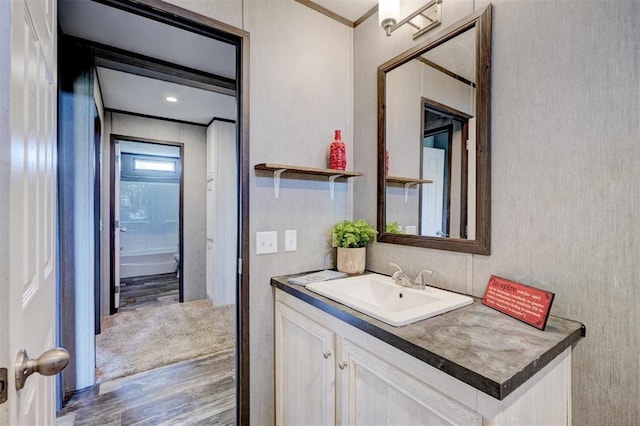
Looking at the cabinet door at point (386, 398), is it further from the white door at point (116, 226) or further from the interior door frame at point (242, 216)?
the white door at point (116, 226)

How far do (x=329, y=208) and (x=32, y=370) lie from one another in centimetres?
146

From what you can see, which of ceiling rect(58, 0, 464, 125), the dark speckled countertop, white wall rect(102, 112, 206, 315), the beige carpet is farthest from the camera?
white wall rect(102, 112, 206, 315)

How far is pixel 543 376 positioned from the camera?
0.88 m

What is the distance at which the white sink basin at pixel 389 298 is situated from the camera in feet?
3.45

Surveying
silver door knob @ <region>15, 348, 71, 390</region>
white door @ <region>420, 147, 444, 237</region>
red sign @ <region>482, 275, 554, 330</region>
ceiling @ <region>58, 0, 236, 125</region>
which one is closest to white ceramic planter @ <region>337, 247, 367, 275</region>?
white door @ <region>420, 147, 444, 237</region>

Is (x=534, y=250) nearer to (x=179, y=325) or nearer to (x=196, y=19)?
(x=196, y=19)

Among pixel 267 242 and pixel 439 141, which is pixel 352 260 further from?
pixel 439 141

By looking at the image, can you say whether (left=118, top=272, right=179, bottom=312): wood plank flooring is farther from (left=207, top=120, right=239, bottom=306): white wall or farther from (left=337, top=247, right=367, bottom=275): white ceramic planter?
(left=337, top=247, right=367, bottom=275): white ceramic planter

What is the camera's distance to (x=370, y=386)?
1040mm

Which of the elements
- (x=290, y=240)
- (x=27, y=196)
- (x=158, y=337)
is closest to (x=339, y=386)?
(x=290, y=240)

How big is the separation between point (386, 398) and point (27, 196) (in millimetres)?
1105

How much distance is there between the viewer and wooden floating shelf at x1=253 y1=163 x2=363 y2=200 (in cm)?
155

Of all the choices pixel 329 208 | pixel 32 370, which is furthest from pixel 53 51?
pixel 329 208

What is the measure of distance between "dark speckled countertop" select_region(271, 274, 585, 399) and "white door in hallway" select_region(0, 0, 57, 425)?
868 mm
